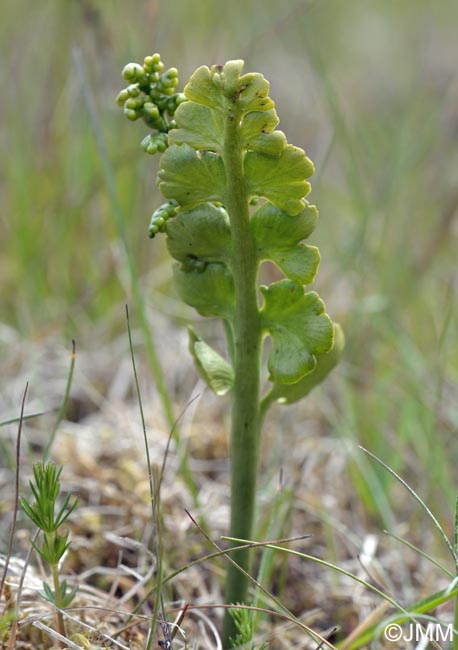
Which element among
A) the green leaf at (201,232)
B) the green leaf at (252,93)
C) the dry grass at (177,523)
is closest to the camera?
the green leaf at (252,93)

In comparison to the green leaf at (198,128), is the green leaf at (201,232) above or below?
below

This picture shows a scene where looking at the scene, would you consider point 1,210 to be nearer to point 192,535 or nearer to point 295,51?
point 192,535

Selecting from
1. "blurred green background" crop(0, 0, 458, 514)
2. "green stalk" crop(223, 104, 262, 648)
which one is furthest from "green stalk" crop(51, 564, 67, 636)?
"blurred green background" crop(0, 0, 458, 514)

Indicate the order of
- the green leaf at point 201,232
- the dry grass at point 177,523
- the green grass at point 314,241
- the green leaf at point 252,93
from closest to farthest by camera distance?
the green leaf at point 252,93 → the green leaf at point 201,232 → the dry grass at point 177,523 → the green grass at point 314,241

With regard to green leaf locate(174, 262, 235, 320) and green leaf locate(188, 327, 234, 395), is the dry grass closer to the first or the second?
green leaf locate(188, 327, 234, 395)

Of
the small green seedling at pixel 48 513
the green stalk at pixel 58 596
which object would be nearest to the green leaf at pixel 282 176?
the small green seedling at pixel 48 513

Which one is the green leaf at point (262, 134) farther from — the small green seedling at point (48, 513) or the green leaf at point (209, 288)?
the small green seedling at point (48, 513)
